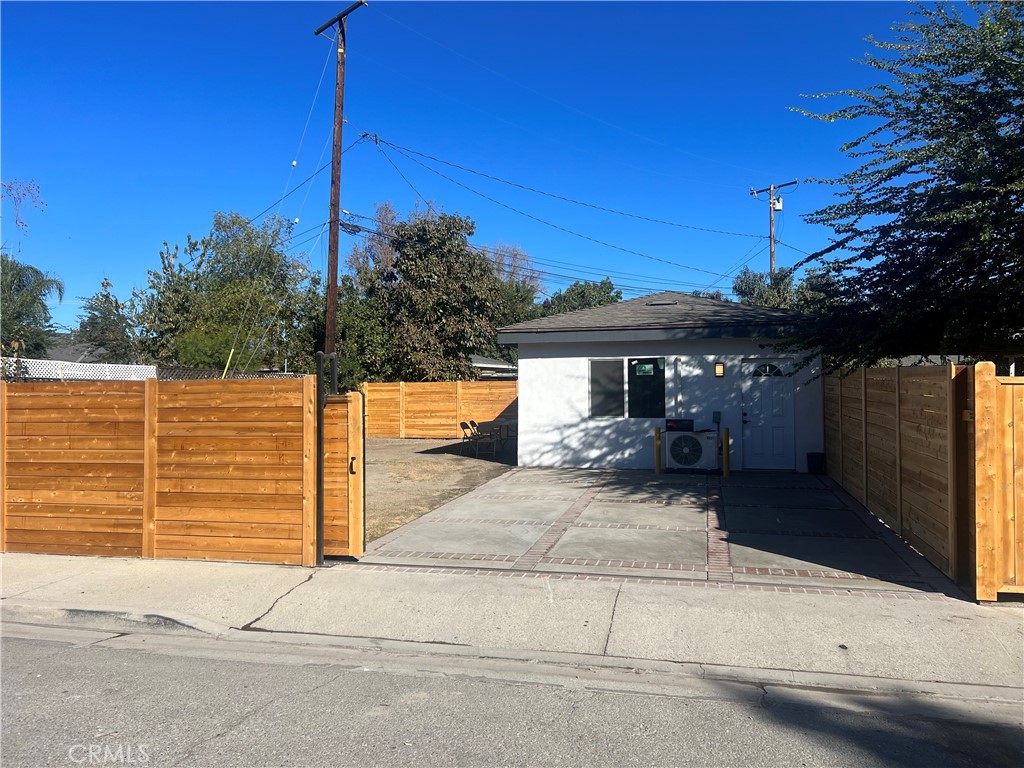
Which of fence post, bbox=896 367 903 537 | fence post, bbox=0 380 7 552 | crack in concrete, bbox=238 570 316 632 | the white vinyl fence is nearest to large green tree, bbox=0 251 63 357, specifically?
the white vinyl fence

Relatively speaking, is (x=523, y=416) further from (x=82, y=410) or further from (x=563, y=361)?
(x=82, y=410)

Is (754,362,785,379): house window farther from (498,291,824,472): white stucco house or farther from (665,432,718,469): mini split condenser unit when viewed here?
(665,432,718,469): mini split condenser unit

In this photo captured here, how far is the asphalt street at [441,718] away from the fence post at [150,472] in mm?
2589

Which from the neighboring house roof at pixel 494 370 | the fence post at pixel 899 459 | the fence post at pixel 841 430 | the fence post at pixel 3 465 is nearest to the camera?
the fence post at pixel 899 459

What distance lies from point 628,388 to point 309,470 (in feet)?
26.8

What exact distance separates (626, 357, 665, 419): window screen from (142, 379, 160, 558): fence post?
8.90 meters

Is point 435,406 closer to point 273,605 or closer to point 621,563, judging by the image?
point 621,563

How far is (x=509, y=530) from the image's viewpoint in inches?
344

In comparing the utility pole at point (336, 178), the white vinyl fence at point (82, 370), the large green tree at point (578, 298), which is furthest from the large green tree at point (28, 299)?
the large green tree at point (578, 298)

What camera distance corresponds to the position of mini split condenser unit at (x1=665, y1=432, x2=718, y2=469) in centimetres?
1338

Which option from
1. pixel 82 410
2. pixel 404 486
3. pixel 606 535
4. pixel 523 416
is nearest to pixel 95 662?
pixel 82 410

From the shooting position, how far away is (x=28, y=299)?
965 inches

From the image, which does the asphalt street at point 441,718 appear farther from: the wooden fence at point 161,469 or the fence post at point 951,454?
the wooden fence at point 161,469

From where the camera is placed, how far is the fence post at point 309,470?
717cm
